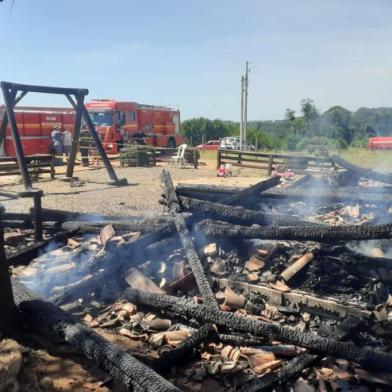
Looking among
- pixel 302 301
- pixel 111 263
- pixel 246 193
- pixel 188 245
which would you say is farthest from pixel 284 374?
pixel 246 193

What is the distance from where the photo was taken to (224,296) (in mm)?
4664

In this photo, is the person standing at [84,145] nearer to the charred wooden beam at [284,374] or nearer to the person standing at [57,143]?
the person standing at [57,143]

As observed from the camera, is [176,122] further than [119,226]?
Yes

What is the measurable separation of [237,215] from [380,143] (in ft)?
77.7

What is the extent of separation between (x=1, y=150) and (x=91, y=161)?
181 inches

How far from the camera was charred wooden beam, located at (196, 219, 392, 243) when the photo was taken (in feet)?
13.4

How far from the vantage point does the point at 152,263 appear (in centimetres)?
541

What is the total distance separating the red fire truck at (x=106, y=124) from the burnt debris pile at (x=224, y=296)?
19064 mm

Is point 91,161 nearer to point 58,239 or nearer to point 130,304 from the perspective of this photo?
point 58,239

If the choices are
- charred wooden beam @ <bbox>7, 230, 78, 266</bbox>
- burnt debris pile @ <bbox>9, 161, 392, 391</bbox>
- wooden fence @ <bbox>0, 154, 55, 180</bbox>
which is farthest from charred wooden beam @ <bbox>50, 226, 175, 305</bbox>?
wooden fence @ <bbox>0, 154, 55, 180</bbox>

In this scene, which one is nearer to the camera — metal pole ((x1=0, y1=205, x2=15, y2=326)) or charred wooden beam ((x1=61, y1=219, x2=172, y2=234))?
metal pole ((x1=0, y1=205, x2=15, y2=326))

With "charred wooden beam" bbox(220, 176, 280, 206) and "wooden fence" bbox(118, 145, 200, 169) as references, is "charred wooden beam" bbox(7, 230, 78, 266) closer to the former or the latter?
"charred wooden beam" bbox(220, 176, 280, 206)

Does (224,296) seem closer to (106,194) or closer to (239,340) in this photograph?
(239,340)

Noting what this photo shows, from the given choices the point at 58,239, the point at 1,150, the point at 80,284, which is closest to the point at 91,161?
the point at 1,150
